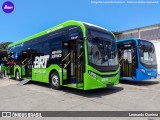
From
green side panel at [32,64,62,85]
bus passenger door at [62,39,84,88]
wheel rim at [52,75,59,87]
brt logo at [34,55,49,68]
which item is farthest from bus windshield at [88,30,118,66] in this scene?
brt logo at [34,55,49,68]

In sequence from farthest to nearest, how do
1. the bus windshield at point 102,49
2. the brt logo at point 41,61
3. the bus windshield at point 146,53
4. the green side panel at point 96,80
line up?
the bus windshield at point 146,53 < the brt logo at point 41,61 < the bus windshield at point 102,49 < the green side panel at point 96,80

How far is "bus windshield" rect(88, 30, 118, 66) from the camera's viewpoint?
735 cm

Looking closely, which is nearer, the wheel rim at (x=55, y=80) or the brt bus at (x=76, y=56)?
the brt bus at (x=76, y=56)

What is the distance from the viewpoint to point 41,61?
34.0ft

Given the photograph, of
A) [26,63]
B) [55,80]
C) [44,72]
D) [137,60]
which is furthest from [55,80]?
[137,60]

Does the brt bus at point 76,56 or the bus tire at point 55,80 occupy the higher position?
the brt bus at point 76,56

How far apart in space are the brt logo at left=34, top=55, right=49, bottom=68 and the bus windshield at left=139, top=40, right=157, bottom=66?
5.69m

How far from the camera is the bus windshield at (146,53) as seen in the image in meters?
10.7

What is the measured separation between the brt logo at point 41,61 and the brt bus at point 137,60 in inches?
207

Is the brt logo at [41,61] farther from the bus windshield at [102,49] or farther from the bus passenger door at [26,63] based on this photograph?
the bus windshield at [102,49]

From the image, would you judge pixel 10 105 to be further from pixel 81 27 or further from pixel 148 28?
pixel 148 28

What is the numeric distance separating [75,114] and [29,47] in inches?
322

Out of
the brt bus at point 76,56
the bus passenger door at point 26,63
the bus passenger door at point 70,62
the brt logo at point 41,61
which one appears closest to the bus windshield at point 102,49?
the brt bus at point 76,56

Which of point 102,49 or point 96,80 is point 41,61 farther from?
point 96,80
